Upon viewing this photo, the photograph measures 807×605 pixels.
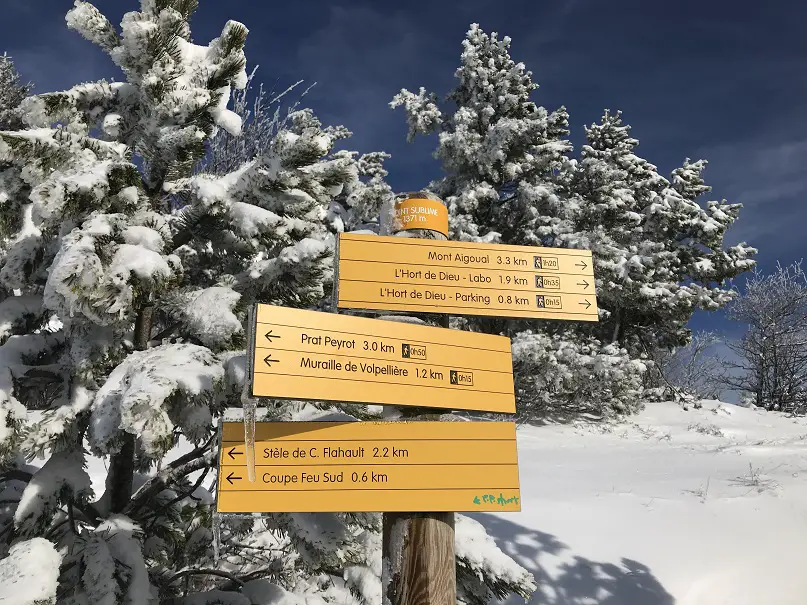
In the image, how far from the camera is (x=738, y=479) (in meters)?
6.49

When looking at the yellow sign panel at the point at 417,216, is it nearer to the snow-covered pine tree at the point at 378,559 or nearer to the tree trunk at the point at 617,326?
the snow-covered pine tree at the point at 378,559

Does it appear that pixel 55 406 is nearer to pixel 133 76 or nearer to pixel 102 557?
pixel 102 557

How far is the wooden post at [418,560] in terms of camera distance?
229cm

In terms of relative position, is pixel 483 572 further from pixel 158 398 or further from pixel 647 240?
pixel 647 240

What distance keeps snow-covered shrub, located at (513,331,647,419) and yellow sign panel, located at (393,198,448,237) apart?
399 inches

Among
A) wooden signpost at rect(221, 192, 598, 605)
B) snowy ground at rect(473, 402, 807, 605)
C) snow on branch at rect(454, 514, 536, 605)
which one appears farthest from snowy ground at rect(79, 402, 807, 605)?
wooden signpost at rect(221, 192, 598, 605)

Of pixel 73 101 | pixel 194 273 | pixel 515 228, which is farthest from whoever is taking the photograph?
pixel 515 228

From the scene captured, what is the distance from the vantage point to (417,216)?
2.79 meters

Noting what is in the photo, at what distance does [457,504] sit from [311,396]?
2.53 ft

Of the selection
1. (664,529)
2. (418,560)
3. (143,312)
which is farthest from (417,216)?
(664,529)

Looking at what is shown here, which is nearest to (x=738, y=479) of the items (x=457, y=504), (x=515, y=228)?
(x=457, y=504)

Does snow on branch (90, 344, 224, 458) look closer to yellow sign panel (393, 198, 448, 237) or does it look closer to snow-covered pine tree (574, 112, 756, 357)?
yellow sign panel (393, 198, 448, 237)

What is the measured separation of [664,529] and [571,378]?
8.21 meters

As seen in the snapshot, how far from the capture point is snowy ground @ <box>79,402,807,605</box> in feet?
14.3
